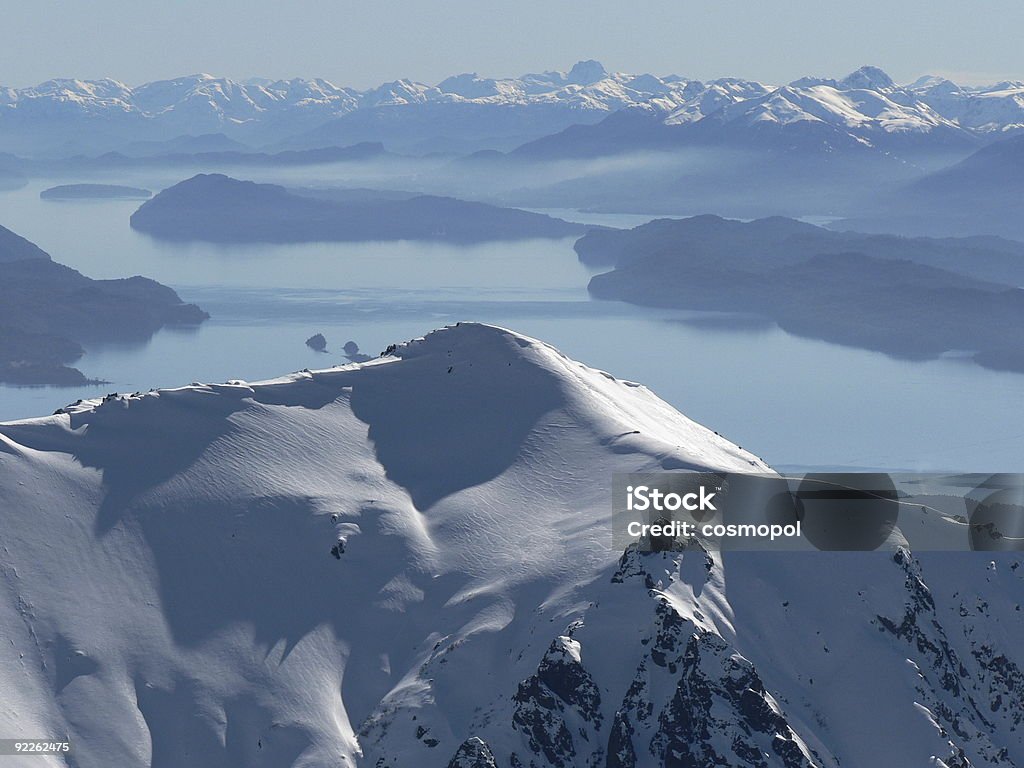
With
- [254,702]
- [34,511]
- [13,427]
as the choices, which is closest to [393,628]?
[254,702]

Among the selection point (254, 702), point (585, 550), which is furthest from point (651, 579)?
point (254, 702)

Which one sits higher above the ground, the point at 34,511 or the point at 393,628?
the point at 34,511

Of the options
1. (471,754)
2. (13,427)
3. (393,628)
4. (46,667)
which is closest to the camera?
(471,754)

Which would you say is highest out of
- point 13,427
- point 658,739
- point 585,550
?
point 13,427

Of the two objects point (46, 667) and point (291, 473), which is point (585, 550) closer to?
point (291, 473)

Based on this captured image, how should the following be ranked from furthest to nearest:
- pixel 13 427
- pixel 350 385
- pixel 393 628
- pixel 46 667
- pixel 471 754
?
1. pixel 350 385
2. pixel 13 427
3. pixel 393 628
4. pixel 46 667
5. pixel 471 754

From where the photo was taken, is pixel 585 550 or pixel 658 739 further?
pixel 585 550
